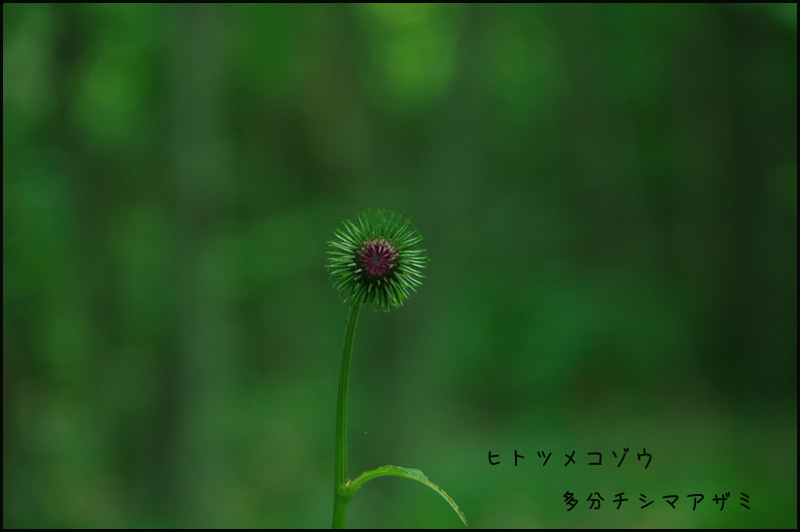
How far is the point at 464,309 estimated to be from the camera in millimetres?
15422

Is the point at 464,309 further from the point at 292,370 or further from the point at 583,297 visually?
the point at 292,370

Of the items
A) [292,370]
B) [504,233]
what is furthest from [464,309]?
[292,370]

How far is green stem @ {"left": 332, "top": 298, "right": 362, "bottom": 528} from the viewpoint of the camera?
1.17 metres

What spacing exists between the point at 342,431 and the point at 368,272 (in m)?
0.27

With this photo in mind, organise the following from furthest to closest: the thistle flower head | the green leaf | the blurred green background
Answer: the blurred green background
the thistle flower head
the green leaf

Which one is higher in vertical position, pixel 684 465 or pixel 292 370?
pixel 292 370

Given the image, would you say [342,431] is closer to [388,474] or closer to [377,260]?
[388,474]

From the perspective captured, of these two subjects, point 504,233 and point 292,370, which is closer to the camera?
point 292,370

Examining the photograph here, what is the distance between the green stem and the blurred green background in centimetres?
145

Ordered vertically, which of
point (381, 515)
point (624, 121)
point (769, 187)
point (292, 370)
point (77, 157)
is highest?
point (624, 121)

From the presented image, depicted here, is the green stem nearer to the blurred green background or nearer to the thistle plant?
the thistle plant

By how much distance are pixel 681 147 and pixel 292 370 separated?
26.8 ft

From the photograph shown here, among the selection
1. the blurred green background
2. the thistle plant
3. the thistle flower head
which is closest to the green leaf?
the thistle plant

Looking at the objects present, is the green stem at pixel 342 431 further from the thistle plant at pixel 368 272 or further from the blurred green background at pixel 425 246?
the blurred green background at pixel 425 246
